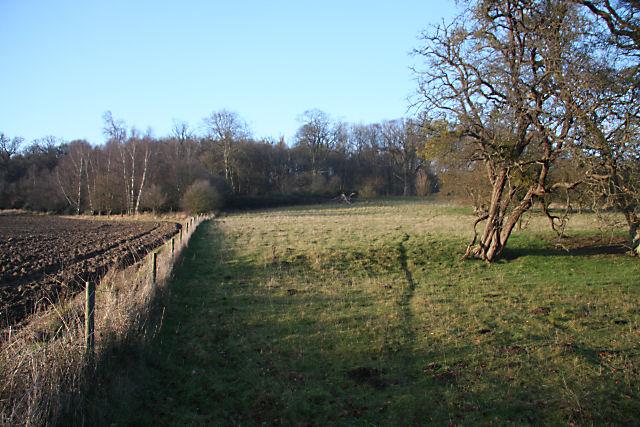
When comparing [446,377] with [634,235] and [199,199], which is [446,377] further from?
[199,199]

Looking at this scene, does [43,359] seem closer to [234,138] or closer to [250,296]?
[250,296]

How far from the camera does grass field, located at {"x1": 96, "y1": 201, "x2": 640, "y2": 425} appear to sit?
5152 mm

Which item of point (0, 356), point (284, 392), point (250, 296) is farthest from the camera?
point (250, 296)

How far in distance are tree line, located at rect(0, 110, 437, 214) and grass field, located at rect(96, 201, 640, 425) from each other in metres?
32.2

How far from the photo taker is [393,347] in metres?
7.27

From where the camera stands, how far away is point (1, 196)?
5459cm

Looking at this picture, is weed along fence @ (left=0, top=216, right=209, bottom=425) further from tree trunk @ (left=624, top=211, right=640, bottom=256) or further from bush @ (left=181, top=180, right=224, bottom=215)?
bush @ (left=181, top=180, right=224, bottom=215)

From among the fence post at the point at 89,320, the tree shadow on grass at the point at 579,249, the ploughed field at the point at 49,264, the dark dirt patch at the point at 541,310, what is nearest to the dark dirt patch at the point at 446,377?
the dark dirt patch at the point at 541,310

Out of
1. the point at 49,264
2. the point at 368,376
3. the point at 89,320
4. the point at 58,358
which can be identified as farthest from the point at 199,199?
the point at 58,358

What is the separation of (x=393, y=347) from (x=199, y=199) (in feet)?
131

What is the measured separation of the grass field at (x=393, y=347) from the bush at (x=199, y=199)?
104 feet

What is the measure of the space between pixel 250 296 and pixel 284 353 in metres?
3.82

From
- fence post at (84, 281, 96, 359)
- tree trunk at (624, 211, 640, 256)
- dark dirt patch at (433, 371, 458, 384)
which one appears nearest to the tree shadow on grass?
tree trunk at (624, 211, 640, 256)

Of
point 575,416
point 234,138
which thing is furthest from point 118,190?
point 575,416
